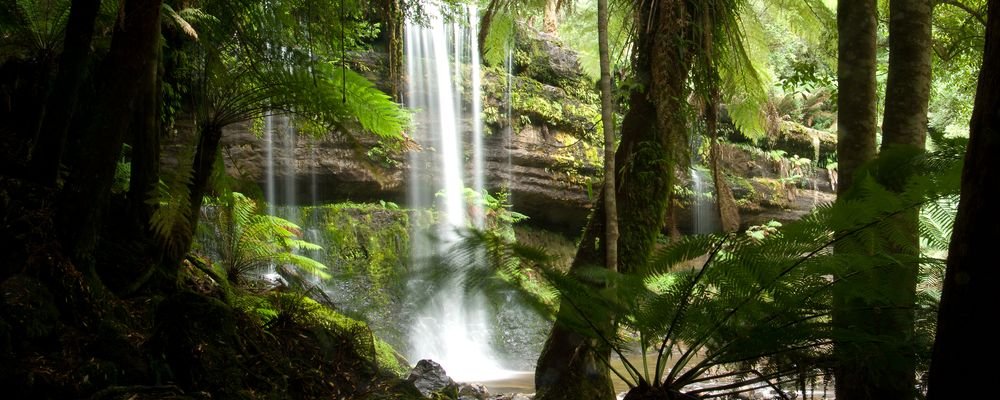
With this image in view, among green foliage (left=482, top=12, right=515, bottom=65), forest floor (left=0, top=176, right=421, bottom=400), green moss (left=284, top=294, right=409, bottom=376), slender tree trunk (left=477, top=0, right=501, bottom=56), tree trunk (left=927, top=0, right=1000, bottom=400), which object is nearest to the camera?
tree trunk (left=927, top=0, right=1000, bottom=400)

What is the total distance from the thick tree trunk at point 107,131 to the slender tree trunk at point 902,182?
8.23 ft

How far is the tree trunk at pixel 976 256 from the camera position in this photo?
3.60ft

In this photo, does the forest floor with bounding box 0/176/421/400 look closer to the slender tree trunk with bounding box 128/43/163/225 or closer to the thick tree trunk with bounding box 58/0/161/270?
the thick tree trunk with bounding box 58/0/161/270

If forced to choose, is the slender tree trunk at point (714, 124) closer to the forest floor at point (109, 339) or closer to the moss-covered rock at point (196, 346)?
the forest floor at point (109, 339)

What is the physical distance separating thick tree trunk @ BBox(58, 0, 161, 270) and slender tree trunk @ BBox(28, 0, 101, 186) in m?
0.13

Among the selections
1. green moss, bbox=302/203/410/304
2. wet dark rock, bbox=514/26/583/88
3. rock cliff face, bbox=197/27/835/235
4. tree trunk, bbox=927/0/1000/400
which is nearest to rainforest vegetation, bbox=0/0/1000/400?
tree trunk, bbox=927/0/1000/400

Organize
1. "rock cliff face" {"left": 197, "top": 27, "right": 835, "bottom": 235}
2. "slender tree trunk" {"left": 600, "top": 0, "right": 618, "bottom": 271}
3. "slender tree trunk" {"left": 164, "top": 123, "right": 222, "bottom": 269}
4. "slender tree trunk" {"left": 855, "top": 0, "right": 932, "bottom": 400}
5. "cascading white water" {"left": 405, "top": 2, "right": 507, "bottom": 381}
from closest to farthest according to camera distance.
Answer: "slender tree trunk" {"left": 855, "top": 0, "right": 932, "bottom": 400}
"slender tree trunk" {"left": 164, "top": 123, "right": 222, "bottom": 269}
"slender tree trunk" {"left": 600, "top": 0, "right": 618, "bottom": 271}
"rock cliff face" {"left": 197, "top": 27, "right": 835, "bottom": 235}
"cascading white water" {"left": 405, "top": 2, "right": 507, "bottom": 381}

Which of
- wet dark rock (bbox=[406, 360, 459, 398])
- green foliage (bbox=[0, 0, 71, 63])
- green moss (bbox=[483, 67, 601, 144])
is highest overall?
green moss (bbox=[483, 67, 601, 144])

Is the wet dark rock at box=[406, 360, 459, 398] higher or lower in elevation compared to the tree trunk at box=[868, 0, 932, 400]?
lower

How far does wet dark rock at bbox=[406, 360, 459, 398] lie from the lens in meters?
4.18

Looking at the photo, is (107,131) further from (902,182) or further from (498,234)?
(902,182)

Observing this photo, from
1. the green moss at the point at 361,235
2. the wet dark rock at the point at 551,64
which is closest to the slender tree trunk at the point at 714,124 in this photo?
the green moss at the point at 361,235

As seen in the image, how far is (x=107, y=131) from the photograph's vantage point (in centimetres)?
242

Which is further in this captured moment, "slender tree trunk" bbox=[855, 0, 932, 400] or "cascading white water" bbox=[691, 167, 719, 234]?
"cascading white water" bbox=[691, 167, 719, 234]
